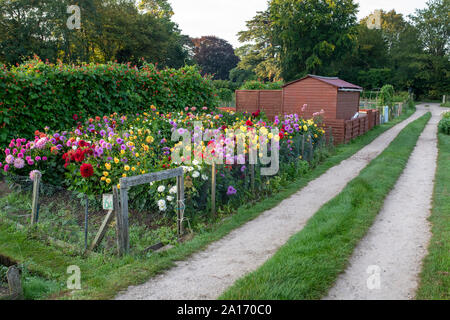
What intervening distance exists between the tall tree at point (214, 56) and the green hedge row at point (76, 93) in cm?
5200

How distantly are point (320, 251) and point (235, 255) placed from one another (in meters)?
1.13

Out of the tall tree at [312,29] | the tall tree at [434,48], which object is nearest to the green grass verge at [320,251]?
the tall tree at [312,29]

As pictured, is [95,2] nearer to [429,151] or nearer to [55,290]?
[429,151]

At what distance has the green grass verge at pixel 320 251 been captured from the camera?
3949mm

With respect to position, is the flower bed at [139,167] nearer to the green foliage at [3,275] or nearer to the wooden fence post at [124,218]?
the wooden fence post at [124,218]

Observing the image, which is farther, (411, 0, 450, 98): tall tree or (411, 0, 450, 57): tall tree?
(411, 0, 450, 57): tall tree

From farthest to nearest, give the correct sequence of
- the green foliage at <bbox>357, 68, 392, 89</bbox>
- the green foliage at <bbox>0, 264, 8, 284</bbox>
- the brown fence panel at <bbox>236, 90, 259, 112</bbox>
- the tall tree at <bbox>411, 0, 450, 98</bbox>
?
1. the tall tree at <bbox>411, 0, 450, 98</bbox>
2. the green foliage at <bbox>357, 68, 392, 89</bbox>
3. the brown fence panel at <bbox>236, 90, 259, 112</bbox>
4. the green foliage at <bbox>0, 264, 8, 284</bbox>

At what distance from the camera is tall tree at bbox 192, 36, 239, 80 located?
63781 mm

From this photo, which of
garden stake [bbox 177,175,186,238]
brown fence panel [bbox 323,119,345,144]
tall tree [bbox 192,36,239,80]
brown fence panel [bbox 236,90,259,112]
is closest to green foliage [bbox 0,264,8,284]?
garden stake [bbox 177,175,186,238]

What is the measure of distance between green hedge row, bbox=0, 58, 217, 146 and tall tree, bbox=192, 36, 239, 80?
51999 millimetres

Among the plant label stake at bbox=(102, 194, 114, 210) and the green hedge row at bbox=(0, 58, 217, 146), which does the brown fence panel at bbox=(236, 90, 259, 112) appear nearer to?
the green hedge row at bbox=(0, 58, 217, 146)

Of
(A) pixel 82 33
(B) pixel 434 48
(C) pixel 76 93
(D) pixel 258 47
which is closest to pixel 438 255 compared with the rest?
(C) pixel 76 93

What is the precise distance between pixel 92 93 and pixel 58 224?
17.0ft

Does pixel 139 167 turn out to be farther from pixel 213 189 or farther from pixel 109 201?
pixel 109 201
